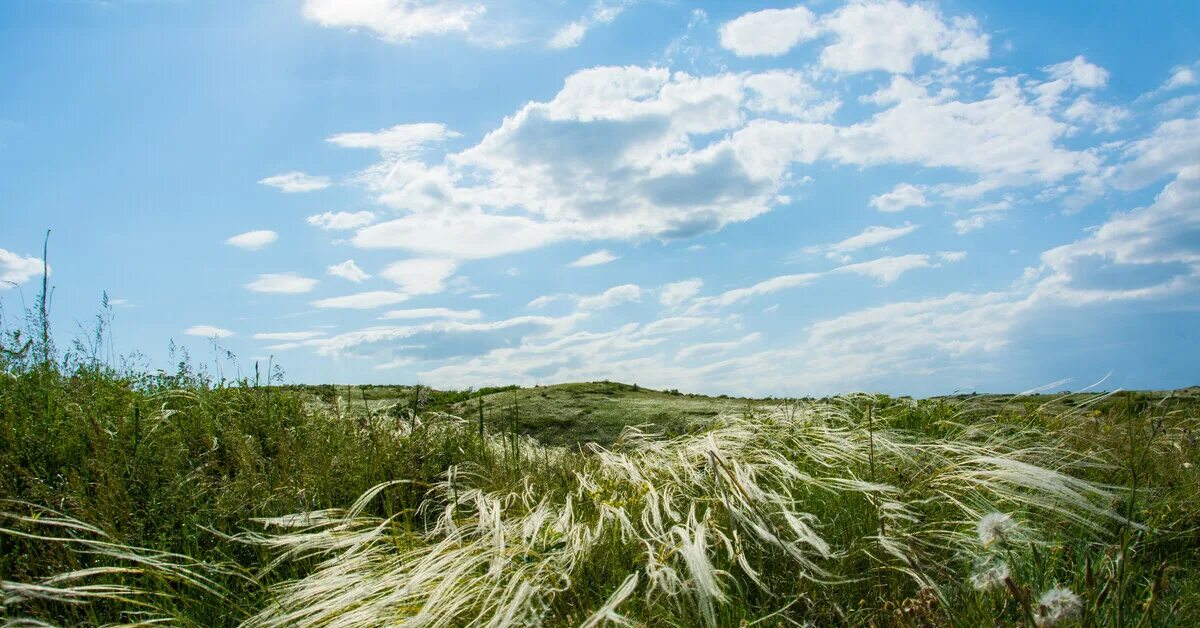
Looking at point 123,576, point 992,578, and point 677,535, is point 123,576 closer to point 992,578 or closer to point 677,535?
point 677,535

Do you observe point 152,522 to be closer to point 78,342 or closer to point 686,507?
point 686,507

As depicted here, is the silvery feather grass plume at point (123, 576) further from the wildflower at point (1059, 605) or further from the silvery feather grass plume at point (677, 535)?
the wildflower at point (1059, 605)

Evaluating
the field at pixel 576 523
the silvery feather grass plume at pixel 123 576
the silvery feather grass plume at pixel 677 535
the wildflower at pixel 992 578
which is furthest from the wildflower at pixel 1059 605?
the silvery feather grass plume at pixel 123 576

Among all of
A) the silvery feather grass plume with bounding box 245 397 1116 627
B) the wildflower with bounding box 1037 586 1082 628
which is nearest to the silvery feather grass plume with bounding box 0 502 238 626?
the silvery feather grass plume with bounding box 245 397 1116 627

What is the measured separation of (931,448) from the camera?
4.00 meters

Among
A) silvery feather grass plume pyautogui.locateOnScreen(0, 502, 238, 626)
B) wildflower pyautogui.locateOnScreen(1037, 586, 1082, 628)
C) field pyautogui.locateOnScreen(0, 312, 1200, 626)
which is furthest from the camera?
silvery feather grass plume pyautogui.locateOnScreen(0, 502, 238, 626)

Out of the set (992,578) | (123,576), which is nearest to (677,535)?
(992,578)

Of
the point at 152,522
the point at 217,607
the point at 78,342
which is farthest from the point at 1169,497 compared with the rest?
the point at 78,342

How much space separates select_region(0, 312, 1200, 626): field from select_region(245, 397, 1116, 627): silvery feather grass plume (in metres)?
0.02

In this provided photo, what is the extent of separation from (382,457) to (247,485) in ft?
2.70

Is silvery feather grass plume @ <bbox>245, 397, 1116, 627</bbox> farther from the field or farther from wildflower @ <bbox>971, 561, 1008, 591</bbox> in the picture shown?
wildflower @ <bbox>971, 561, 1008, 591</bbox>

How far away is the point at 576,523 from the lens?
3.29 metres

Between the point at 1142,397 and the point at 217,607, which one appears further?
the point at 1142,397

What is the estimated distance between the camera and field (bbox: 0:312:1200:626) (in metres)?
2.51
